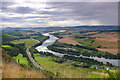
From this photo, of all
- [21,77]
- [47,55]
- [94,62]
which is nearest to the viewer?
[21,77]

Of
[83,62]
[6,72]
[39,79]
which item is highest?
[6,72]

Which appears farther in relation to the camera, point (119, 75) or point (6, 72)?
point (6, 72)

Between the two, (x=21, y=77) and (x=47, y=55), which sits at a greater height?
(x=21, y=77)

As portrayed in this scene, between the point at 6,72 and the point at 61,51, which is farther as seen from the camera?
the point at 61,51

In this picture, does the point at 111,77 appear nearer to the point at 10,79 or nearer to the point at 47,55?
the point at 10,79

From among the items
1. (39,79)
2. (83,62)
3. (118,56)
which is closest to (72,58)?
(83,62)

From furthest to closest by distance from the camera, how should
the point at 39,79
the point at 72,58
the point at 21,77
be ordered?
the point at 72,58, the point at 39,79, the point at 21,77

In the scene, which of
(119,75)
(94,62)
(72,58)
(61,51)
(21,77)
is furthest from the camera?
(61,51)

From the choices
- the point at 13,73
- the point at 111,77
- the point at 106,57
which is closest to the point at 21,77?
the point at 13,73

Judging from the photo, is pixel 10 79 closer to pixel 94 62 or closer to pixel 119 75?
pixel 119 75
